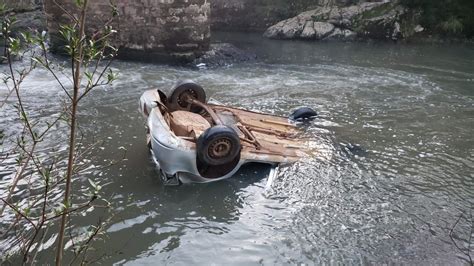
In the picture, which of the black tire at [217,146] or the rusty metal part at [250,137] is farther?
the rusty metal part at [250,137]

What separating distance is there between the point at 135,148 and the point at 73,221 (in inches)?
97.4

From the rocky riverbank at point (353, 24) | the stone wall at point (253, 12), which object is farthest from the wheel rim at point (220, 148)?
the stone wall at point (253, 12)

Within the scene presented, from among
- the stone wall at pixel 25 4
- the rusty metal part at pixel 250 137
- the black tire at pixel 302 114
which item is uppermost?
the stone wall at pixel 25 4

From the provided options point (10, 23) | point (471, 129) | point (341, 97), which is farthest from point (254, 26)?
point (10, 23)

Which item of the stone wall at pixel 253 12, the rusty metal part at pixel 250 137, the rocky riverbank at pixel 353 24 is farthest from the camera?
the stone wall at pixel 253 12

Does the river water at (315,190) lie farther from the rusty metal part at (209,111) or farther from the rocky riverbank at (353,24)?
the rocky riverbank at (353,24)

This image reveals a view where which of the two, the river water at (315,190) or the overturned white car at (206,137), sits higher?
the overturned white car at (206,137)

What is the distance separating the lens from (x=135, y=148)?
298 inches

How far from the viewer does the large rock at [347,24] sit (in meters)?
19.8

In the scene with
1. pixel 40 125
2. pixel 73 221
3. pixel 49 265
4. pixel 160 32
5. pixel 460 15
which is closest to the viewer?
pixel 49 265

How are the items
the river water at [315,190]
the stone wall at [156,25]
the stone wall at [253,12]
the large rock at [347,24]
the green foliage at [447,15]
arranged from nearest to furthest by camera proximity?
the river water at [315,190]
the stone wall at [156,25]
the green foliage at [447,15]
the large rock at [347,24]
the stone wall at [253,12]

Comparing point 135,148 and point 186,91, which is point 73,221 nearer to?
point 135,148

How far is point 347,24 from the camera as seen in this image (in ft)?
67.2

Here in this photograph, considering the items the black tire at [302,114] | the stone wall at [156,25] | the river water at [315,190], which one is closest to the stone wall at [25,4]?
the stone wall at [156,25]
